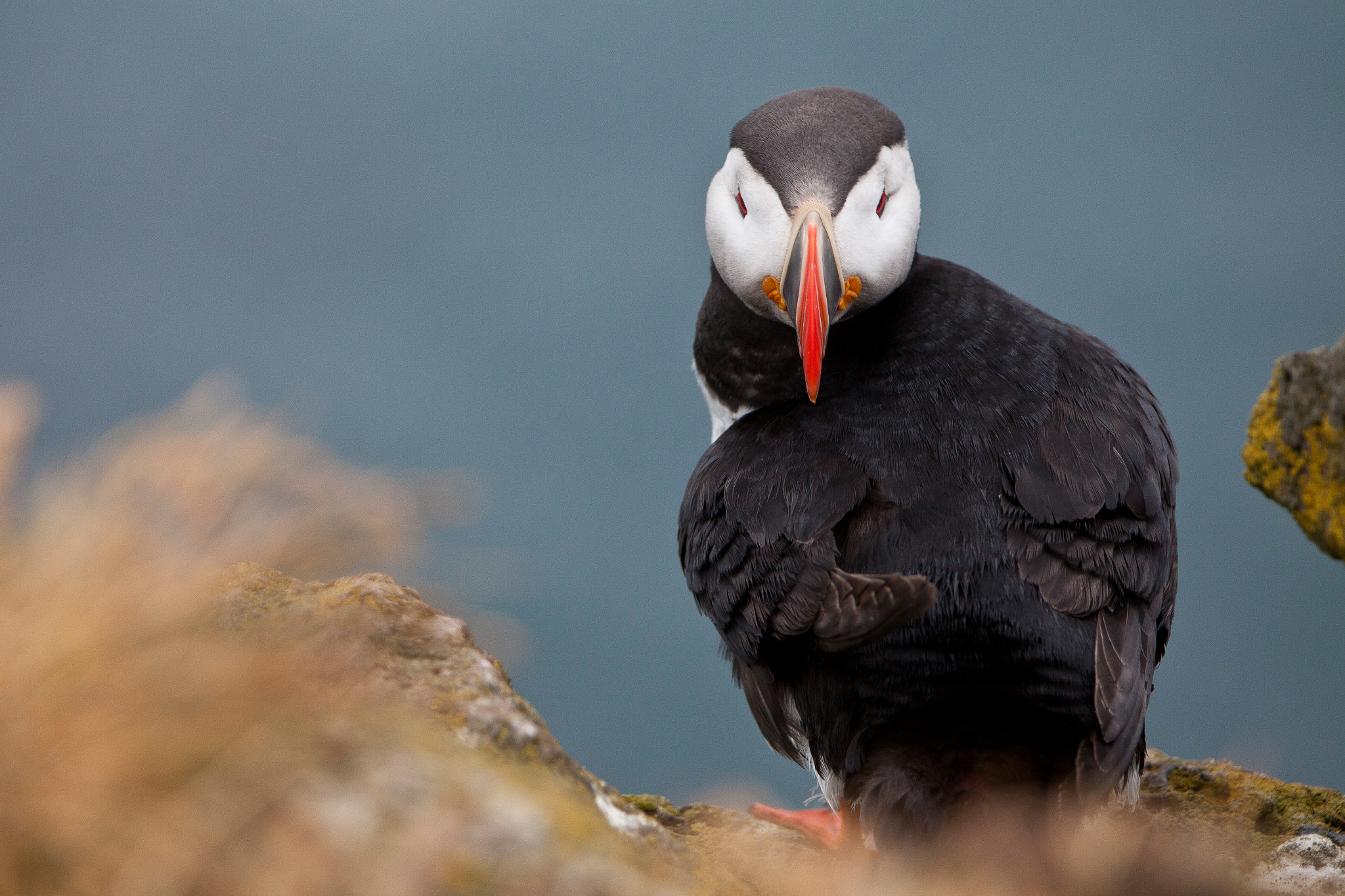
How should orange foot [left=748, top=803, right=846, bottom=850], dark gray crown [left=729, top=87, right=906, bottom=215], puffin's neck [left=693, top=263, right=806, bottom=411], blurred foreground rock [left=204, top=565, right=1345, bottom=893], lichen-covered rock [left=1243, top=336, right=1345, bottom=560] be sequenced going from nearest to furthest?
blurred foreground rock [left=204, top=565, right=1345, bottom=893] → dark gray crown [left=729, top=87, right=906, bottom=215] → orange foot [left=748, top=803, right=846, bottom=850] → puffin's neck [left=693, top=263, right=806, bottom=411] → lichen-covered rock [left=1243, top=336, right=1345, bottom=560]

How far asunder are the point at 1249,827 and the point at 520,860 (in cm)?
261

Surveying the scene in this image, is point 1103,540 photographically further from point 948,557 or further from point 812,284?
point 812,284

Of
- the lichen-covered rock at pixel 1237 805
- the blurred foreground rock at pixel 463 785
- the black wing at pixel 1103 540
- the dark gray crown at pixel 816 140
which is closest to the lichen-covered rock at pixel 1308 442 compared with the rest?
the lichen-covered rock at pixel 1237 805

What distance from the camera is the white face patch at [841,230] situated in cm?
255

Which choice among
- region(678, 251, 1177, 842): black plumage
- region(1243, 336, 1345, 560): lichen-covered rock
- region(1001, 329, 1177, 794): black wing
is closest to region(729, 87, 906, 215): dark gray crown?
region(678, 251, 1177, 842): black plumage

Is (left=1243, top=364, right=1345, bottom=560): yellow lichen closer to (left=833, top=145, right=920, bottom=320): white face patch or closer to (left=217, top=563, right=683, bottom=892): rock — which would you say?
(left=833, top=145, right=920, bottom=320): white face patch

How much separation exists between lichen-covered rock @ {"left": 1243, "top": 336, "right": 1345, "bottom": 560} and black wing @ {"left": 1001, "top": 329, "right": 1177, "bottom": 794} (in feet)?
3.65

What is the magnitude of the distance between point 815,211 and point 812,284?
193mm

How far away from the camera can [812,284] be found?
2.36m

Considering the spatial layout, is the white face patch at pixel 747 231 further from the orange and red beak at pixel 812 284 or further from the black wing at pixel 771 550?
the black wing at pixel 771 550

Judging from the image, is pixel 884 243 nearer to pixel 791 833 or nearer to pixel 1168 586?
pixel 1168 586

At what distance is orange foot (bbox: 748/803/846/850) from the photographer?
109 inches

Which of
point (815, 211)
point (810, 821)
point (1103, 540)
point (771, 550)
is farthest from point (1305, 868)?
point (815, 211)

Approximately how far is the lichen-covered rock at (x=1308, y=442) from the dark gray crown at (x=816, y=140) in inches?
63.9
